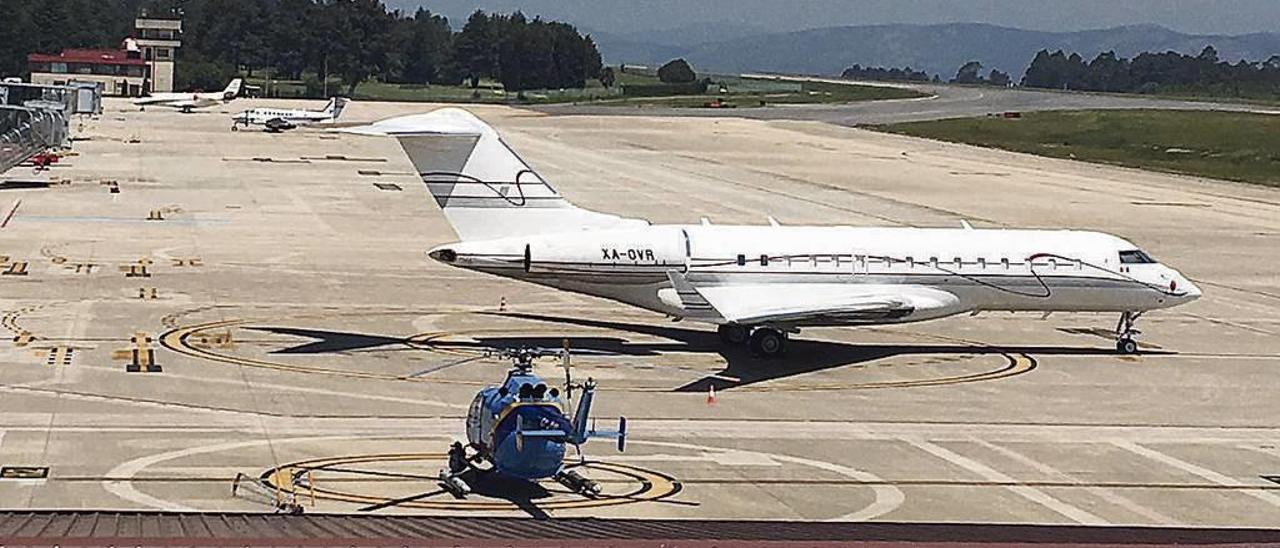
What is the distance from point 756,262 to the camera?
40406 mm

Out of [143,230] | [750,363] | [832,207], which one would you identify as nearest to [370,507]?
[750,363]

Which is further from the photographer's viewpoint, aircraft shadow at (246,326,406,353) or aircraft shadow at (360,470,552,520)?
aircraft shadow at (246,326,406,353)

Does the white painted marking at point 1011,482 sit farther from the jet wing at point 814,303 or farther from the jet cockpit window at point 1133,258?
the jet cockpit window at point 1133,258

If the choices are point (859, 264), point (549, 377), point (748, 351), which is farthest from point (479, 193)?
point (859, 264)

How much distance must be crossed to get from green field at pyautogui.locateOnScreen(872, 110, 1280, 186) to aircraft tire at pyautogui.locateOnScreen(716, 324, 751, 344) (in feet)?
263

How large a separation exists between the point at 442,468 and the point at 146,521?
8.30m

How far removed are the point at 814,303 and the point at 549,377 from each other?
630cm

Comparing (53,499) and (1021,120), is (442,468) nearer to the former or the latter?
(53,499)

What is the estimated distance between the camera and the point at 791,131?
575 feet

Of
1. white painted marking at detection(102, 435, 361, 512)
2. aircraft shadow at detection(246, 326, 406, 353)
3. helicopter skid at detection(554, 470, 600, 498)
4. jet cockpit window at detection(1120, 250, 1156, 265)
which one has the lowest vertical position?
aircraft shadow at detection(246, 326, 406, 353)

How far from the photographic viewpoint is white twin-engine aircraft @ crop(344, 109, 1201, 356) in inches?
1574

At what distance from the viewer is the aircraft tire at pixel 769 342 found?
1578 inches

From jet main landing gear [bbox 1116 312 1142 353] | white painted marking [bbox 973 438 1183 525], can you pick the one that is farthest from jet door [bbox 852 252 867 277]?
white painted marking [bbox 973 438 1183 525]

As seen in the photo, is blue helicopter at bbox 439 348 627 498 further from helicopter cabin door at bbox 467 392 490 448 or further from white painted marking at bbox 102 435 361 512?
white painted marking at bbox 102 435 361 512
